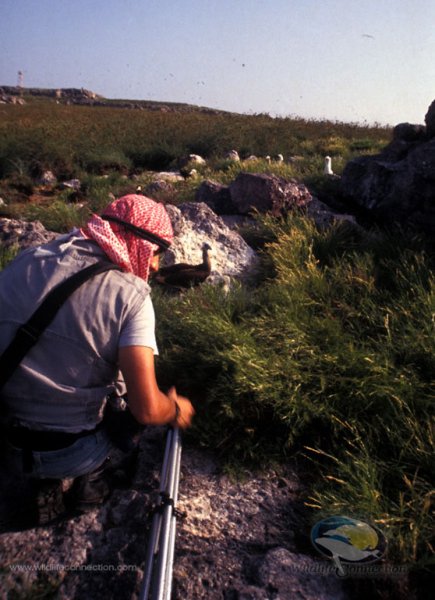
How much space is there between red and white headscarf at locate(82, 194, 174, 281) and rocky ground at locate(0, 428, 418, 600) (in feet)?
3.87

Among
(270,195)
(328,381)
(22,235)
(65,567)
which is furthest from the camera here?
(270,195)

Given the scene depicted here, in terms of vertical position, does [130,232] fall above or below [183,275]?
above

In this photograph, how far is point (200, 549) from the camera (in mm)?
2096

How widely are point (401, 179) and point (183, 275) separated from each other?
291cm

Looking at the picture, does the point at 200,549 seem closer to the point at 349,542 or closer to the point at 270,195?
the point at 349,542

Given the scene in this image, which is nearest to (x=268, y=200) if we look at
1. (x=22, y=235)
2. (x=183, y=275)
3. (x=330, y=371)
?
(x=183, y=275)

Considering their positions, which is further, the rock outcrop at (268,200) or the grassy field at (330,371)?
the rock outcrop at (268,200)

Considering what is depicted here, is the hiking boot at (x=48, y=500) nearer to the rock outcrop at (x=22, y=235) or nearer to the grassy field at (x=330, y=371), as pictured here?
the grassy field at (x=330, y=371)

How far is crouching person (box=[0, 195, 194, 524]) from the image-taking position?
192cm

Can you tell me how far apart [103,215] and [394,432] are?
1812 millimetres

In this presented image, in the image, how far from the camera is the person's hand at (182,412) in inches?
96.0

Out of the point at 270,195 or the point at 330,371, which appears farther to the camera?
the point at 270,195

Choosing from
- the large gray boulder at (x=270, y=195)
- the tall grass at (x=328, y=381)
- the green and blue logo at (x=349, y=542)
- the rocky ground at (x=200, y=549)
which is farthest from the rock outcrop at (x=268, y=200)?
the green and blue logo at (x=349, y=542)

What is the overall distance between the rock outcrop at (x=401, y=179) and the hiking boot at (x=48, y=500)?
4291 millimetres
